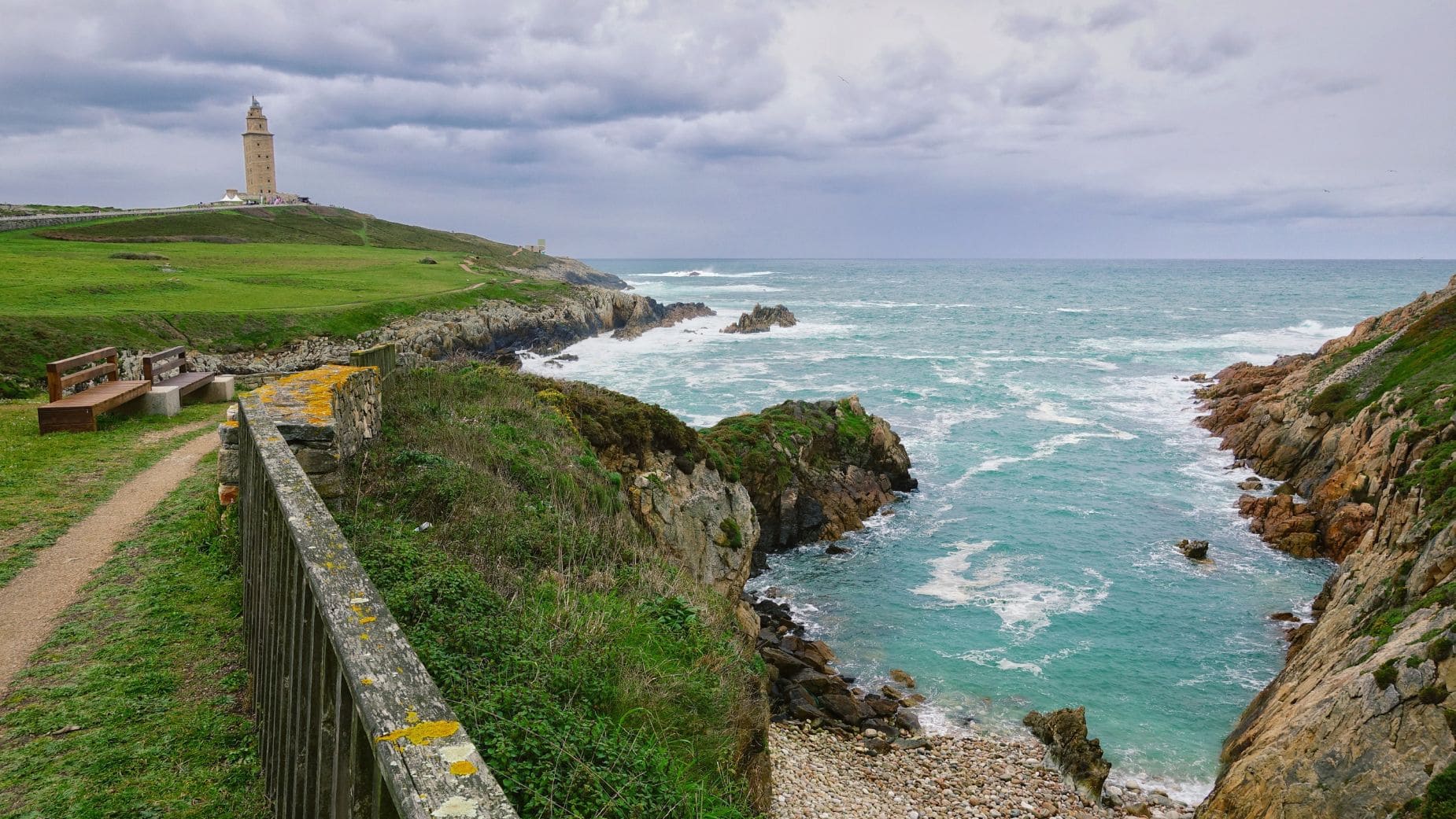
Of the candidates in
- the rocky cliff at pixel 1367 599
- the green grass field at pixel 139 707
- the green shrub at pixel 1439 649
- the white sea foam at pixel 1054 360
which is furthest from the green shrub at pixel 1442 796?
the white sea foam at pixel 1054 360

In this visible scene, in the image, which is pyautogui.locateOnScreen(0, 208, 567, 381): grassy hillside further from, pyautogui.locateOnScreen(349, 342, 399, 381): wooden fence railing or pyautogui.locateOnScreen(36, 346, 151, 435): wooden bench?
pyautogui.locateOnScreen(349, 342, 399, 381): wooden fence railing

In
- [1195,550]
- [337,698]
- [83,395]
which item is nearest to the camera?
[337,698]

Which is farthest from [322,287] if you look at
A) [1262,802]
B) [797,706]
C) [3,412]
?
[1262,802]

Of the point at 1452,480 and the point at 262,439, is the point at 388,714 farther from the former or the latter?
the point at 1452,480

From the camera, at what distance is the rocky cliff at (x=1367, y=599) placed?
9539 mm

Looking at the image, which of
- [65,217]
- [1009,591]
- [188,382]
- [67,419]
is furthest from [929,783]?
[65,217]

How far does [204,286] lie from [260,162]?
11056 centimetres

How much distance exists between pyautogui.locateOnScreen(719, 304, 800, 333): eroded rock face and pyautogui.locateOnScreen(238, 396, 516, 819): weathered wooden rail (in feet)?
239

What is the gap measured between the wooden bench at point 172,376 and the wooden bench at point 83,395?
58 cm

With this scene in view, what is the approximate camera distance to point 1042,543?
26.0 meters

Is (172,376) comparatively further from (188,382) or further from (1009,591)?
(1009,591)

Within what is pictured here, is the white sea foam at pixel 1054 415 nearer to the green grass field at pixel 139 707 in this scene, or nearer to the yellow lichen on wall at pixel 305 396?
the yellow lichen on wall at pixel 305 396

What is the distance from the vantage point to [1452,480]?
15641mm

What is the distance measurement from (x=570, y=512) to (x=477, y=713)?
5702mm
